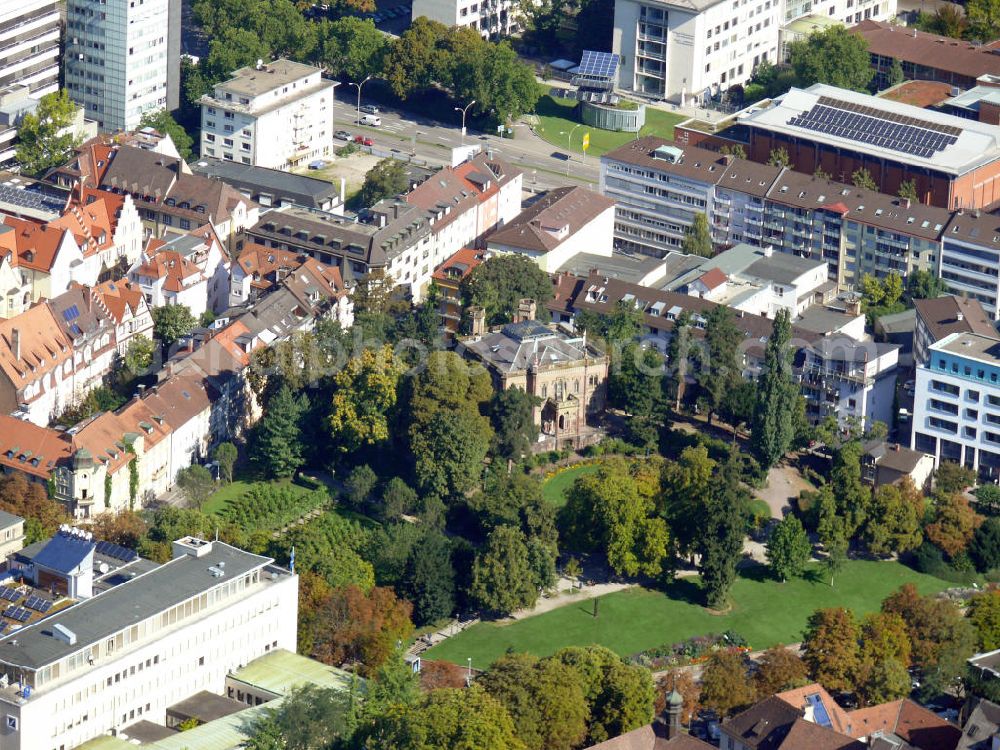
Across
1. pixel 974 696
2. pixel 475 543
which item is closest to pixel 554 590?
pixel 475 543

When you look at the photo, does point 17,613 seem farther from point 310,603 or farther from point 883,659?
point 883,659

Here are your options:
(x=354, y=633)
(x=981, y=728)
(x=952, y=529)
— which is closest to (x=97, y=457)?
(x=354, y=633)

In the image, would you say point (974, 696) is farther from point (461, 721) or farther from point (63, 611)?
point (63, 611)

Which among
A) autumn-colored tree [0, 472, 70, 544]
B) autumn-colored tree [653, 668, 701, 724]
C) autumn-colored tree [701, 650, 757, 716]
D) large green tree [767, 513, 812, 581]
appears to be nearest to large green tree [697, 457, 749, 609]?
large green tree [767, 513, 812, 581]

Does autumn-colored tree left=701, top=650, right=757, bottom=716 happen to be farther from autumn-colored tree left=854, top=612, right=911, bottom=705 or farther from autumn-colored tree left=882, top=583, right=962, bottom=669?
autumn-colored tree left=882, top=583, right=962, bottom=669

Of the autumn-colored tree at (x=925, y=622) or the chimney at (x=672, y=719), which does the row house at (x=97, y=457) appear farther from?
the autumn-colored tree at (x=925, y=622)

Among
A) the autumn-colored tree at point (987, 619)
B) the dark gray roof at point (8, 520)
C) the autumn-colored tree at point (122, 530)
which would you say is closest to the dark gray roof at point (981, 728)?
the autumn-colored tree at point (987, 619)

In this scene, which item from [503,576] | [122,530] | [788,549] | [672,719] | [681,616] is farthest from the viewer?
[788,549]

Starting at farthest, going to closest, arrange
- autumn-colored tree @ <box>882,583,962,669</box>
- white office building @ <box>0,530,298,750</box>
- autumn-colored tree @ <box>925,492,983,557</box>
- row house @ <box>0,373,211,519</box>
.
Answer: autumn-colored tree @ <box>925,492,983,557</box> < row house @ <box>0,373,211,519</box> < autumn-colored tree @ <box>882,583,962,669</box> < white office building @ <box>0,530,298,750</box>
